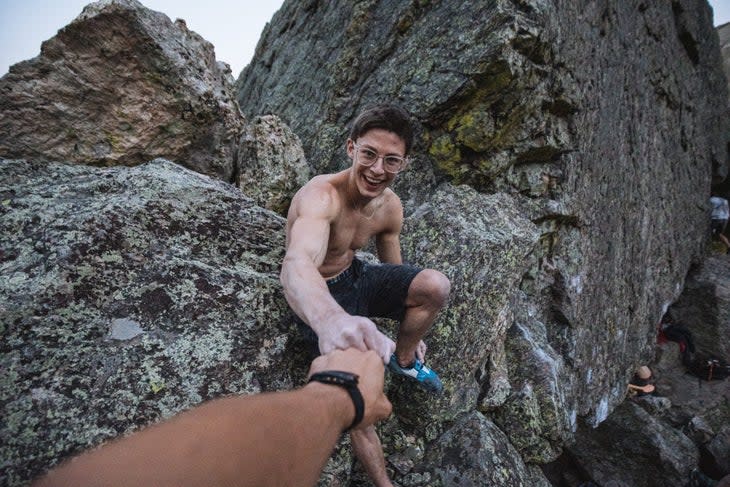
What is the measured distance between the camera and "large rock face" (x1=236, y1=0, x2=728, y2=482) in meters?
6.92

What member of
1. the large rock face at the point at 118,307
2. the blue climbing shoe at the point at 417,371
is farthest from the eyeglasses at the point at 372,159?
the blue climbing shoe at the point at 417,371

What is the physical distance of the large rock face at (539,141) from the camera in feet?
22.7

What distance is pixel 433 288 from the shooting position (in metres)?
3.98

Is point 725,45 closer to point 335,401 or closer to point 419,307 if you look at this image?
point 419,307

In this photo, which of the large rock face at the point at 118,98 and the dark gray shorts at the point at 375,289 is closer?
the dark gray shorts at the point at 375,289

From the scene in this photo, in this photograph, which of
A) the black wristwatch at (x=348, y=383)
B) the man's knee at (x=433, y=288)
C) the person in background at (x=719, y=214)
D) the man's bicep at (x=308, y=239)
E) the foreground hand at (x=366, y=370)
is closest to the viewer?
the black wristwatch at (x=348, y=383)

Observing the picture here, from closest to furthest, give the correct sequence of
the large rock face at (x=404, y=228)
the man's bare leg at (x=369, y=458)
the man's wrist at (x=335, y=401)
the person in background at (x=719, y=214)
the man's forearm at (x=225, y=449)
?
the man's forearm at (x=225, y=449), the man's wrist at (x=335, y=401), the large rock face at (x=404, y=228), the man's bare leg at (x=369, y=458), the person in background at (x=719, y=214)

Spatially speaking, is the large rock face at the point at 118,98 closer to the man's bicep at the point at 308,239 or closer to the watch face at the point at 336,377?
the man's bicep at the point at 308,239

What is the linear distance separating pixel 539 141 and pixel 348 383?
25.8 feet

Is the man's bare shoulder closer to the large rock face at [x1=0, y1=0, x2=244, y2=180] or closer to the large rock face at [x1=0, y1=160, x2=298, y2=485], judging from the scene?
the large rock face at [x1=0, y1=160, x2=298, y2=485]

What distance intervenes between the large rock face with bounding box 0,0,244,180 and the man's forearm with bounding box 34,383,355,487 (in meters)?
5.65

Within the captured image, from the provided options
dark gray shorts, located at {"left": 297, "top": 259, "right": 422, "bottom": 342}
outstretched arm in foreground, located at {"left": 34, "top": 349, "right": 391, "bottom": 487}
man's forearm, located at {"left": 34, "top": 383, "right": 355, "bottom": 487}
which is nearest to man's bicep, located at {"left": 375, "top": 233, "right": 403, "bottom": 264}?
dark gray shorts, located at {"left": 297, "top": 259, "right": 422, "bottom": 342}

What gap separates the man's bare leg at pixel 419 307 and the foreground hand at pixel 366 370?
1.94m

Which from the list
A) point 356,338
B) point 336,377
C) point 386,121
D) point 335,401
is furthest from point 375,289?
point 335,401
